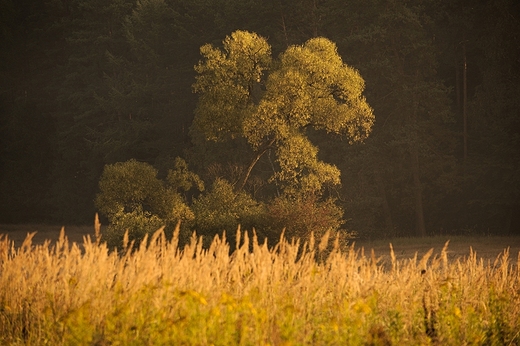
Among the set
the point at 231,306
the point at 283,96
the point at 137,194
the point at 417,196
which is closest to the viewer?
the point at 231,306

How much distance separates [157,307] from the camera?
316 inches

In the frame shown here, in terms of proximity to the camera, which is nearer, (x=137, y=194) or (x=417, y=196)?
(x=137, y=194)

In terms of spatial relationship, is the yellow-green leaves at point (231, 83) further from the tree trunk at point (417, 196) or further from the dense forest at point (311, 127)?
the tree trunk at point (417, 196)

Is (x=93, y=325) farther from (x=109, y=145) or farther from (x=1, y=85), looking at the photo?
(x=1, y=85)

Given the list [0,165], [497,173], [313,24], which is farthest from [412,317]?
[0,165]

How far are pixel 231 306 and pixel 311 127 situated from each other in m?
34.4

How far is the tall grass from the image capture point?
7.73 meters

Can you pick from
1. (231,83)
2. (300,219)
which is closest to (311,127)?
(231,83)

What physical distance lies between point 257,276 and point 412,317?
2011 mm

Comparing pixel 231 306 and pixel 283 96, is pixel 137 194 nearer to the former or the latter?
pixel 283 96

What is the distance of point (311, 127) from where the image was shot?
137ft

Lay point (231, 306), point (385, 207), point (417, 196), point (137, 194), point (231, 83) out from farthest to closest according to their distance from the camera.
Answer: point (385, 207)
point (417, 196)
point (231, 83)
point (137, 194)
point (231, 306)

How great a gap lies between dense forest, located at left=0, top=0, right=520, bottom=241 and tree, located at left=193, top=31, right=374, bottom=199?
1.45 feet

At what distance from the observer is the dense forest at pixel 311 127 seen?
37156 millimetres
